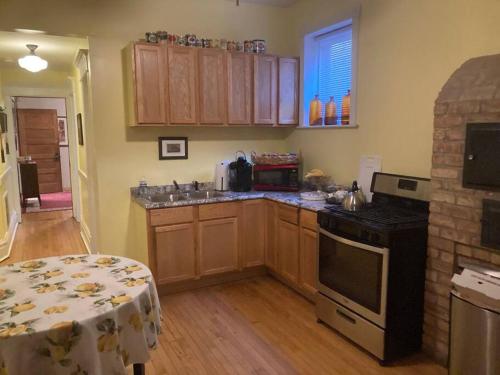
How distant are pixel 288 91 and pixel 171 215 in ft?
6.01

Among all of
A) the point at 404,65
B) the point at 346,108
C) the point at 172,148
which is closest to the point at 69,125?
the point at 172,148

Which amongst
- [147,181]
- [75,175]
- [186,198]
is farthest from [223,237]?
[75,175]

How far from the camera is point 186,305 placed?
337 centimetres

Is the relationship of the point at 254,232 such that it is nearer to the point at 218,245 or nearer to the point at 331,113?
the point at 218,245

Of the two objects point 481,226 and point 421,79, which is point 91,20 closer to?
point 421,79

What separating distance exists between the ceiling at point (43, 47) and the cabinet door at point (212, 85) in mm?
1376

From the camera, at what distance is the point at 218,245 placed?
3666 mm

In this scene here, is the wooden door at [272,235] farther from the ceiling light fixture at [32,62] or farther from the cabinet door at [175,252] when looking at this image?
the ceiling light fixture at [32,62]

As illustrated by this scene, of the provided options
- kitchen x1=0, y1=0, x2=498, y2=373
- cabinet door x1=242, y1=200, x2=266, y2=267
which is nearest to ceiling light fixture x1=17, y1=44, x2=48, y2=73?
kitchen x1=0, y1=0, x2=498, y2=373

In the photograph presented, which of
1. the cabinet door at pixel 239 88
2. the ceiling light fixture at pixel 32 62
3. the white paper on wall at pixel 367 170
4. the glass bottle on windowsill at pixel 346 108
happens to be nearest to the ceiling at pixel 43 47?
the ceiling light fixture at pixel 32 62

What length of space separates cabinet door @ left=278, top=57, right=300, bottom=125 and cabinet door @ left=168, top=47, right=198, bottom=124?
0.94 m

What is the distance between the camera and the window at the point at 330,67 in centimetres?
369

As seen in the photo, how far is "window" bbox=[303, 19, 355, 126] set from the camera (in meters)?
3.69

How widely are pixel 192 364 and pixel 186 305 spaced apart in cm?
89
